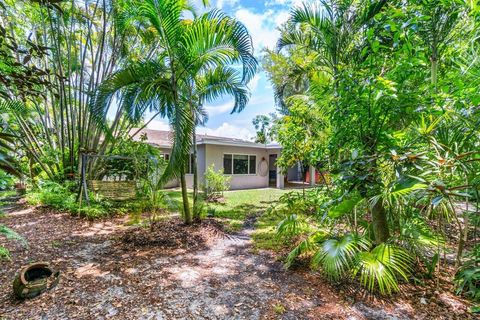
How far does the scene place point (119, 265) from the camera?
3521 millimetres

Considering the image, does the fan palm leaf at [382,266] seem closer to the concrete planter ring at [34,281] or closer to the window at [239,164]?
the concrete planter ring at [34,281]

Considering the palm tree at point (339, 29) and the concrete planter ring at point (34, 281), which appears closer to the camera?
the concrete planter ring at point (34, 281)

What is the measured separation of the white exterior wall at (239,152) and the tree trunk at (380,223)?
31.1 feet

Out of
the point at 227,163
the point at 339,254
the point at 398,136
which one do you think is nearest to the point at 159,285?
the point at 339,254

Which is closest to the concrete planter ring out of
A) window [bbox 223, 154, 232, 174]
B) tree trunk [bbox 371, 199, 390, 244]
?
tree trunk [bbox 371, 199, 390, 244]

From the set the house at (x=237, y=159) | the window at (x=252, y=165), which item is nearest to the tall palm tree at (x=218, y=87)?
the house at (x=237, y=159)

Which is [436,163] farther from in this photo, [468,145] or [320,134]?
[320,134]

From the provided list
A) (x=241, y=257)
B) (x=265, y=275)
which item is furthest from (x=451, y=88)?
(x=241, y=257)

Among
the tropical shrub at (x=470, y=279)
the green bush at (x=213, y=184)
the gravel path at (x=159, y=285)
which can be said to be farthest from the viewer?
the green bush at (x=213, y=184)

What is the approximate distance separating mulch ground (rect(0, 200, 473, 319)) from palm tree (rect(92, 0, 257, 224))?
1.58 metres

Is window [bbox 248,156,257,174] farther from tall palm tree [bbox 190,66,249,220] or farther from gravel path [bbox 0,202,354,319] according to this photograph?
gravel path [bbox 0,202,354,319]

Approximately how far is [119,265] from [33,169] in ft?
26.5

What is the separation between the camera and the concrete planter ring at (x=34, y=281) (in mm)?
2543

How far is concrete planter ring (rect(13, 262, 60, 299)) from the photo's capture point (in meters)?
2.54
